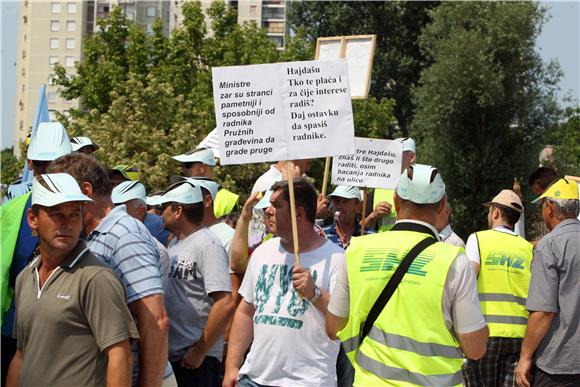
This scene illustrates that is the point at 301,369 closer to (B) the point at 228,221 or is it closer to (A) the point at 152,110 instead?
(B) the point at 228,221

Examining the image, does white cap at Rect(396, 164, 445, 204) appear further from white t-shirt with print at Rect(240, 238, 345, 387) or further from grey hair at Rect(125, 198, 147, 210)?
grey hair at Rect(125, 198, 147, 210)

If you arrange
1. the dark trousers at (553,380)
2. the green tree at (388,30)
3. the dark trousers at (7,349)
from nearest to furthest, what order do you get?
the dark trousers at (7,349) < the dark trousers at (553,380) < the green tree at (388,30)

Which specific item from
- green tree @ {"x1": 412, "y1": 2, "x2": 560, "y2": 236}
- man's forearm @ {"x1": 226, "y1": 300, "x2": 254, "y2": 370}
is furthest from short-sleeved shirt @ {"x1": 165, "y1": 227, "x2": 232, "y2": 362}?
green tree @ {"x1": 412, "y1": 2, "x2": 560, "y2": 236}

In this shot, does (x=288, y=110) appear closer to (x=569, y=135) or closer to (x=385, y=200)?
(x=385, y=200)

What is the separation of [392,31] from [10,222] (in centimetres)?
4538

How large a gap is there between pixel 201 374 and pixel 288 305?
1.33 meters

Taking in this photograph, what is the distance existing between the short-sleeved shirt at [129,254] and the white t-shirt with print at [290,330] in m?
1.19

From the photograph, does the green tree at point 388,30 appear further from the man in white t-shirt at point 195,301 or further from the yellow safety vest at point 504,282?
the man in white t-shirt at point 195,301

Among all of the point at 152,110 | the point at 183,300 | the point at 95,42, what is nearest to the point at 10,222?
the point at 183,300

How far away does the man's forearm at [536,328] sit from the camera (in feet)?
24.2

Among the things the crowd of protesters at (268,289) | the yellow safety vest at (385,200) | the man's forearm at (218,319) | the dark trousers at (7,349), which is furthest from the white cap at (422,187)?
the yellow safety vest at (385,200)

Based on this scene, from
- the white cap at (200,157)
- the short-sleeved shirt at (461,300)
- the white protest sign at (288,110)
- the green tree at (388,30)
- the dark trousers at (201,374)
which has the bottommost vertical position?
the dark trousers at (201,374)

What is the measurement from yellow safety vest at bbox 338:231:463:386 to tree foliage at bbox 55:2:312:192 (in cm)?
3059

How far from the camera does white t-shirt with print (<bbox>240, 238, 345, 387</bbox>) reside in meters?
6.25
